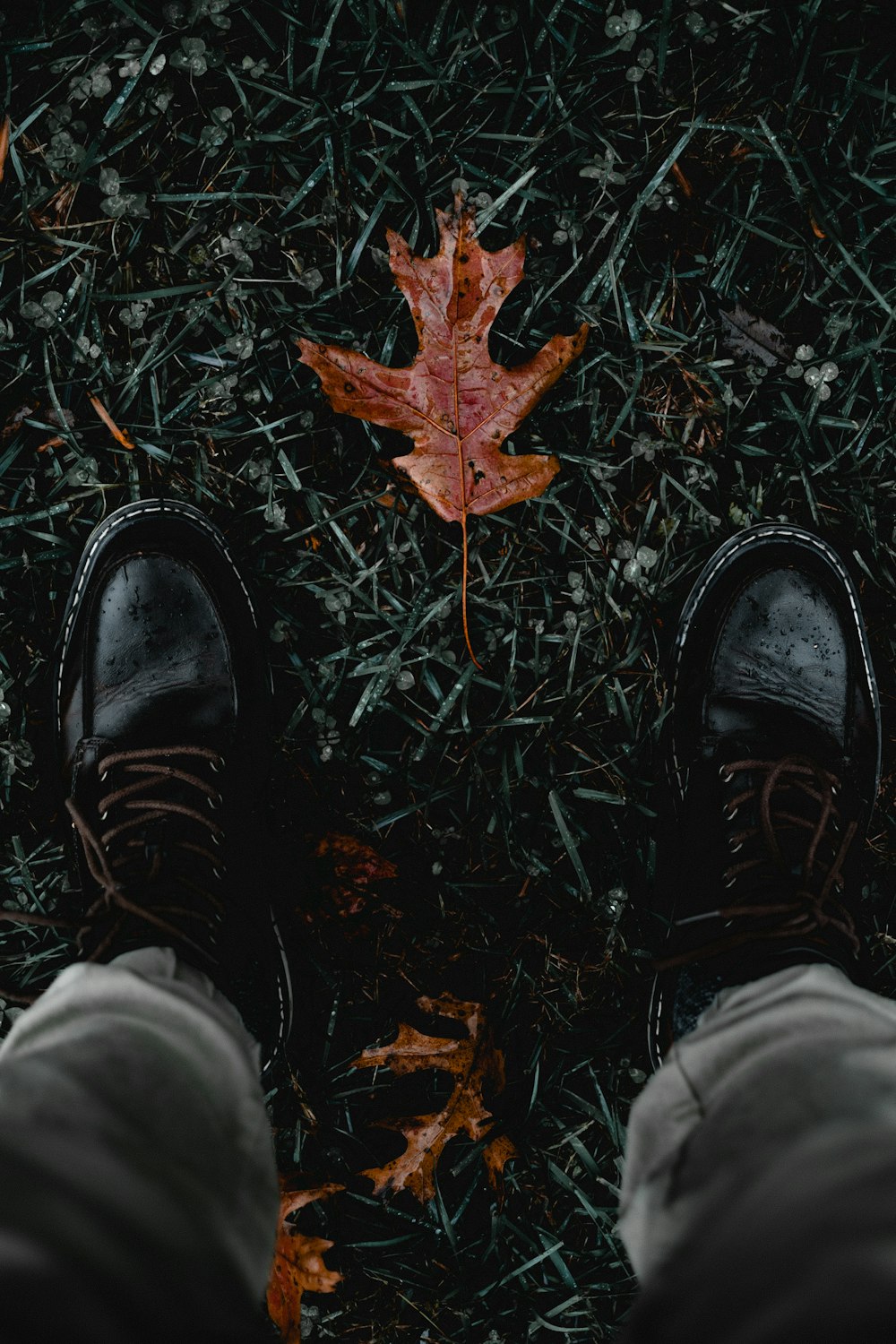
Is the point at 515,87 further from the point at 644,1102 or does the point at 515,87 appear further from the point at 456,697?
the point at 644,1102

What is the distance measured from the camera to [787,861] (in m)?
1.52

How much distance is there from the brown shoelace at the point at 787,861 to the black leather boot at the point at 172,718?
736mm

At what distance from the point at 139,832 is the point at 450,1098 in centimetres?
74

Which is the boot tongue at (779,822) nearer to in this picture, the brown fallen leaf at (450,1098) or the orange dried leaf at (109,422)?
the brown fallen leaf at (450,1098)

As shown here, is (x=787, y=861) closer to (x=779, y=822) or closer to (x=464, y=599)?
(x=779, y=822)

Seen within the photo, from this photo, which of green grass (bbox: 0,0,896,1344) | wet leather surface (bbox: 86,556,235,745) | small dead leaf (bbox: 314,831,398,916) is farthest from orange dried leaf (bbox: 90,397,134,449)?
small dead leaf (bbox: 314,831,398,916)

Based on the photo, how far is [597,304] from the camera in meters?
1.52

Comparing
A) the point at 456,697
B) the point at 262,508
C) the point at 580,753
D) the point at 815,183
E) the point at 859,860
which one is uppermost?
the point at 815,183

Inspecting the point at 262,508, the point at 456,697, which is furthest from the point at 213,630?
the point at 456,697

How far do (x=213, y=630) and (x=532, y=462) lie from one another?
2.09 feet

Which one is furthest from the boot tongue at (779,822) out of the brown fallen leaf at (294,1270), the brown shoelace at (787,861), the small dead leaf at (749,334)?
the brown fallen leaf at (294,1270)

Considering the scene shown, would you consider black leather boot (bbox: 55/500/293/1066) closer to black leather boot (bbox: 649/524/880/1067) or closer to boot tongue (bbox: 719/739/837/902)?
black leather boot (bbox: 649/524/880/1067)

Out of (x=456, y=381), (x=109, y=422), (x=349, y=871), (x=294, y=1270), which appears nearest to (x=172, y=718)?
(x=349, y=871)

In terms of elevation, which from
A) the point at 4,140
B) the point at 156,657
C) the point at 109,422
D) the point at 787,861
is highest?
the point at 4,140
